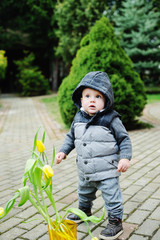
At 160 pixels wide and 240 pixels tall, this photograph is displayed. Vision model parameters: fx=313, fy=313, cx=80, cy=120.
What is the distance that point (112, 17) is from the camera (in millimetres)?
19391

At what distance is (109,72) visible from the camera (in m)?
7.23

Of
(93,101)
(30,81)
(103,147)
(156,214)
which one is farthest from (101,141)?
(30,81)

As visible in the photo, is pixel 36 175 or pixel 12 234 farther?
pixel 12 234

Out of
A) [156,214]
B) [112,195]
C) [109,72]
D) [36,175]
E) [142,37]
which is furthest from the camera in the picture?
[142,37]

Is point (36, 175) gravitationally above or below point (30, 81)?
above

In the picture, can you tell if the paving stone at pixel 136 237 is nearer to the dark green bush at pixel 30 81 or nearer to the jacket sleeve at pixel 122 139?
the jacket sleeve at pixel 122 139

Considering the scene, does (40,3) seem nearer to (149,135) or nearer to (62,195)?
(149,135)

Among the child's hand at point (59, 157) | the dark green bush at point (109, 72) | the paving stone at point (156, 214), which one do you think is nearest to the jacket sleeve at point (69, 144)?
the child's hand at point (59, 157)

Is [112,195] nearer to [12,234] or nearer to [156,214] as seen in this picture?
[156,214]

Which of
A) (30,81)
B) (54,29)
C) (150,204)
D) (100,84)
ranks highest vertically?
(54,29)

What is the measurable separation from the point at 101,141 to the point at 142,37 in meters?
15.4

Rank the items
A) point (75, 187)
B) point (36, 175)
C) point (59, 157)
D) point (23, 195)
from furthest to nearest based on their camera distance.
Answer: point (75, 187)
point (59, 157)
point (36, 175)
point (23, 195)

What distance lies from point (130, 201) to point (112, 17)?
57.9 ft

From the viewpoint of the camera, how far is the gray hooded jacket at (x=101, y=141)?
2529 millimetres
